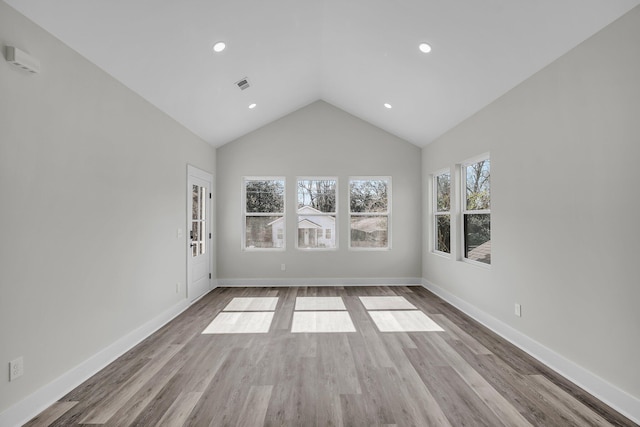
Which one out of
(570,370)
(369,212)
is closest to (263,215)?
(369,212)

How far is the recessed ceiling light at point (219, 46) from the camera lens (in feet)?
11.0

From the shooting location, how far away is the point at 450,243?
5.08 metres

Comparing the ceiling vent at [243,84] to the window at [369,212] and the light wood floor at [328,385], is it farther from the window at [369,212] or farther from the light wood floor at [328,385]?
the light wood floor at [328,385]

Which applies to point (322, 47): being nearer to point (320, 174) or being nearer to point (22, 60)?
point (320, 174)

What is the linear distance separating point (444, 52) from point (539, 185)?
62.8 inches

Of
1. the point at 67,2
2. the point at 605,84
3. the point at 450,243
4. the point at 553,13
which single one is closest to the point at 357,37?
the point at 553,13

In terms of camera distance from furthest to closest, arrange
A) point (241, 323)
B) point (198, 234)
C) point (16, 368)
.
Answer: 1. point (198, 234)
2. point (241, 323)
3. point (16, 368)

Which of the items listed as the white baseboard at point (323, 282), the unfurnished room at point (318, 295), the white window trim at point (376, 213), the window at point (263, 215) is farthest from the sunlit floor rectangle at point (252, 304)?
the white window trim at point (376, 213)

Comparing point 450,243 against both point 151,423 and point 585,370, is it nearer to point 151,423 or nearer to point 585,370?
point 585,370

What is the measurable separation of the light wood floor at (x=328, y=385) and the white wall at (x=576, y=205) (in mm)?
394

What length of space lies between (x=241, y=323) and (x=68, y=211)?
2269 mm

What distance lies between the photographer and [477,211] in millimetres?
4324

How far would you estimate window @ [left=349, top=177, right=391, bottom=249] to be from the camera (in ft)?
20.7

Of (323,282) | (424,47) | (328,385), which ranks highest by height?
(424,47)
